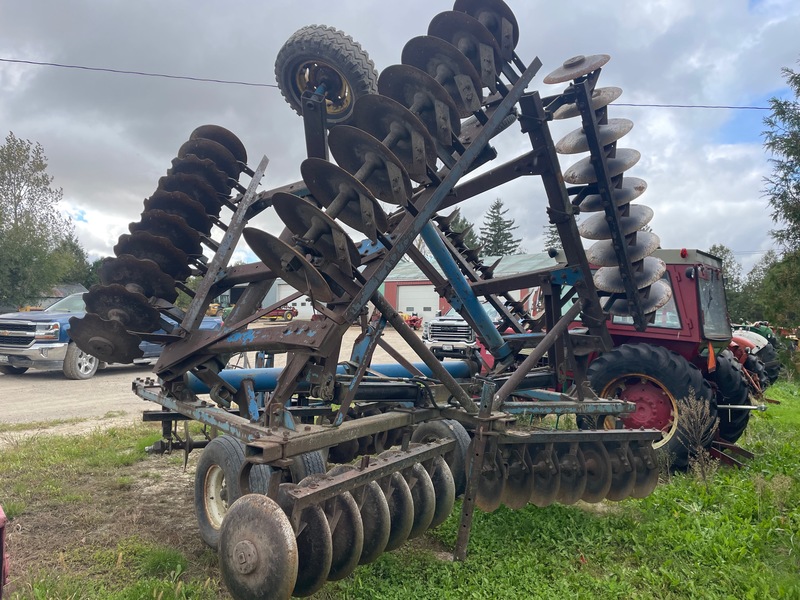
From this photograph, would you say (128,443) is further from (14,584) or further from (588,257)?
(588,257)

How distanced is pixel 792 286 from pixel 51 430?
8979 mm

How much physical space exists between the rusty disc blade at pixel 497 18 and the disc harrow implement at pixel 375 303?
1cm

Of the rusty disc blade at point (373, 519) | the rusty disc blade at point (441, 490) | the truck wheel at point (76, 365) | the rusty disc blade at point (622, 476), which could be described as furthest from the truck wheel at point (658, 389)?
the truck wheel at point (76, 365)

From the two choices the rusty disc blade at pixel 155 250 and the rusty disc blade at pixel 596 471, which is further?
the rusty disc blade at pixel 155 250

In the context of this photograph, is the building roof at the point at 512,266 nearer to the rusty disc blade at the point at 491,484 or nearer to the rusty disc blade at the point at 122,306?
the rusty disc blade at the point at 122,306

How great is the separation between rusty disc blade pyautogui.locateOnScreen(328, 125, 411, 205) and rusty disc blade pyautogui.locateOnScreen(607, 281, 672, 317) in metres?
2.51

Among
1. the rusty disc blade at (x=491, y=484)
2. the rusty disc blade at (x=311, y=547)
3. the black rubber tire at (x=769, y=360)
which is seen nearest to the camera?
→ the rusty disc blade at (x=311, y=547)

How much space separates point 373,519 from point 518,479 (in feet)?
4.08

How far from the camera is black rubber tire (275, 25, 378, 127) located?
3855mm

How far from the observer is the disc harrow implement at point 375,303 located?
2.64m

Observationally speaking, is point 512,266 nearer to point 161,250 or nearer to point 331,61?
point 331,61

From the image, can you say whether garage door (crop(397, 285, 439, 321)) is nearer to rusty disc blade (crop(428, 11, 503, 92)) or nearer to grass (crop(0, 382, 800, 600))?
grass (crop(0, 382, 800, 600))

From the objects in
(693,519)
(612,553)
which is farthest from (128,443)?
(693,519)

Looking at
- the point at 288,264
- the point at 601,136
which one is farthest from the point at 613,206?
the point at 288,264
